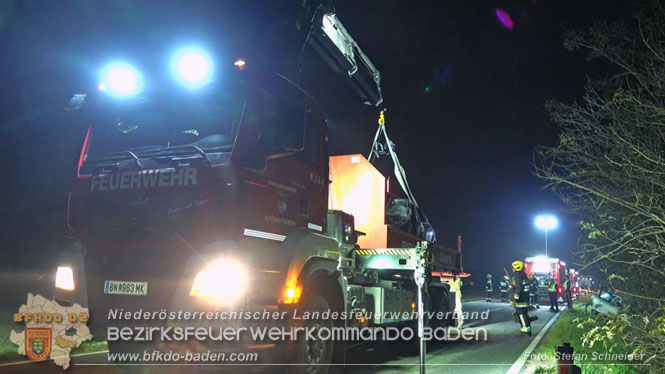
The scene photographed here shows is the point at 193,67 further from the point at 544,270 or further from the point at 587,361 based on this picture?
the point at 544,270

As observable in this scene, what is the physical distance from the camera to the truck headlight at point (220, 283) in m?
4.72

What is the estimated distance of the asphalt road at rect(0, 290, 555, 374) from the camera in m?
6.45

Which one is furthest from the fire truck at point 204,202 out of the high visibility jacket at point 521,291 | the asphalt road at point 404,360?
the high visibility jacket at point 521,291

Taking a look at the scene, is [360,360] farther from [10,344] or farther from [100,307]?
[10,344]

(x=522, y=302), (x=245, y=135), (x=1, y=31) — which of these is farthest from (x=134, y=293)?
(x=1, y=31)

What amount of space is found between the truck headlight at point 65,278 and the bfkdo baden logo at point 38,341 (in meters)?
0.45

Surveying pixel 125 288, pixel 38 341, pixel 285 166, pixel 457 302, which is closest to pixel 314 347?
pixel 285 166

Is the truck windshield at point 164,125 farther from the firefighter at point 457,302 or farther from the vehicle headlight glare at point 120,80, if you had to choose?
the firefighter at point 457,302

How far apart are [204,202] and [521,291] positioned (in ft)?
31.9

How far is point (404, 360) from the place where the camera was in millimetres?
8547

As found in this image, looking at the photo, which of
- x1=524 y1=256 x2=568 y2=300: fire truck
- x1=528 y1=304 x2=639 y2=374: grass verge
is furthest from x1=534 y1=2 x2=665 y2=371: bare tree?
x1=524 y1=256 x2=568 y2=300: fire truck

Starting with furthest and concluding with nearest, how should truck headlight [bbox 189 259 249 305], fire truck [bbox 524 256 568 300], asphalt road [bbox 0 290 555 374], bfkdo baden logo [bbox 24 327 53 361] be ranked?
fire truck [bbox 524 256 568 300], asphalt road [bbox 0 290 555 374], bfkdo baden logo [bbox 24 327 53 361], truck headlight [bbox 189 259 249 305]

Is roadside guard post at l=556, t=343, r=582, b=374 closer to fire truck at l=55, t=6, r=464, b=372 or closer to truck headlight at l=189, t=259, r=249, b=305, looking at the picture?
fire truck at l=55, t=6, r=464, b=372

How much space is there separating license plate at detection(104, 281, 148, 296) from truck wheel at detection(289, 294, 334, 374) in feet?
5.91
